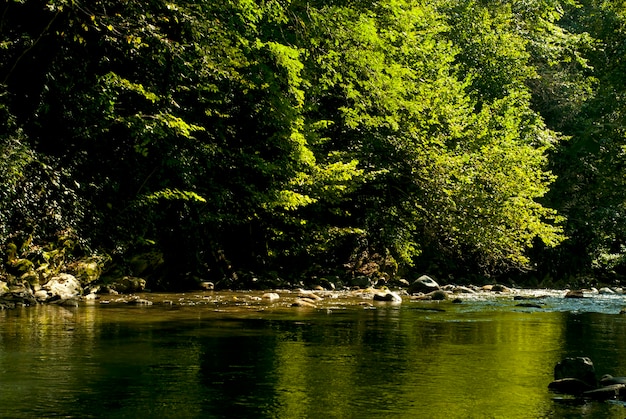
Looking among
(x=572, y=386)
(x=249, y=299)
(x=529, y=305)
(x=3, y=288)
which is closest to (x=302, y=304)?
(x=249, y=299)

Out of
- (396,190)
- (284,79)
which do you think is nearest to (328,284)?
(396,190)

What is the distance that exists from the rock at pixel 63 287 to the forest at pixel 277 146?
383 millimetres

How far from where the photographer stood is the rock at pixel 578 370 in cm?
574

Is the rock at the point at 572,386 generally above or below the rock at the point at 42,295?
below

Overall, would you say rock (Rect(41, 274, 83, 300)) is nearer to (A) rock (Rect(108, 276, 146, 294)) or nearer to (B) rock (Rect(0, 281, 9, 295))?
(B) rock (Rect(0, 281, 9, 295))

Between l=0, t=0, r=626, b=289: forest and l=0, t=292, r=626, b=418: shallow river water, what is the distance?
304 cm

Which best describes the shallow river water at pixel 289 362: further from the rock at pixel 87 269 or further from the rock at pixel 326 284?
the rock at pixel 326 284

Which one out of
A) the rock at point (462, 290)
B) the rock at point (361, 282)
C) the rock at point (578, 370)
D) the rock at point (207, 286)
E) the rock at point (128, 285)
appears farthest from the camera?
the rock at point (361, 282)

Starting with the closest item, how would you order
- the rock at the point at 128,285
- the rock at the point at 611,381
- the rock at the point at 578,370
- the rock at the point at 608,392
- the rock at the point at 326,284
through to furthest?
the rock at the point at 608,392 < the rock at the point at 611,381 < the rock at the point at 578,370 < the rock at the point at 128,285 < the rock at the point at 326,284

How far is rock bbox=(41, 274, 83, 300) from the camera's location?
42.0 feet

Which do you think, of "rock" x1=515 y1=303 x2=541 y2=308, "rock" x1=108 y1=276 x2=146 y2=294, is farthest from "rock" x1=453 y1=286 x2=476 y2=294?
"rock" x1=108 y1=276 x2=146 y2=294

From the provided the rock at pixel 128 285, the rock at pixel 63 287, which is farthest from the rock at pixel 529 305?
the rock at pixel 63 287

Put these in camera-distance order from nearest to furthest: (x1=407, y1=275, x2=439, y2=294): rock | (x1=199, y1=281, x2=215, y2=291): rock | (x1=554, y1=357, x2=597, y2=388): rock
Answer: (x1=554, y1=357, x2=597, y2=388): rock < (x1=199, y1=281, x2=215, y2=291): rock < (x1=407, y1=275, x2=439, y2=294): rock

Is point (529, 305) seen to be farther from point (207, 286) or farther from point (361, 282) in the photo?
point (207, 286)
